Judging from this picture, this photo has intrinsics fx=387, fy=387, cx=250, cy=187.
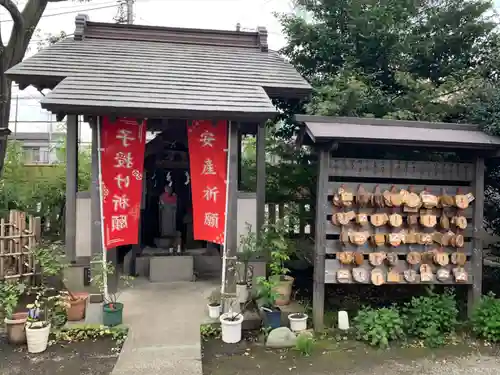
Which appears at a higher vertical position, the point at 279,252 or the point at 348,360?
the point at 279,252

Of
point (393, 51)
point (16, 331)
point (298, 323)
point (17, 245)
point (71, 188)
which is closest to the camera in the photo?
point (16, 331)

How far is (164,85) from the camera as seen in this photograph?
6.64 m

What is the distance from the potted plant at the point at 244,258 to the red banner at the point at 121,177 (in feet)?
6.19

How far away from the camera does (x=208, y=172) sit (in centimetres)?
660

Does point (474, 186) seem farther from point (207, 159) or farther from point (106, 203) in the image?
point (106, 203)

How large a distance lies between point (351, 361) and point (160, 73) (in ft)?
18.6

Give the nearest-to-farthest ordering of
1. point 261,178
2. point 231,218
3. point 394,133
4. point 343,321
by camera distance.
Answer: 1. point 394,133
2. point 343,321
3. point 231,218
4. point 261,178

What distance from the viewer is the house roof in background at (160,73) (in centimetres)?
598

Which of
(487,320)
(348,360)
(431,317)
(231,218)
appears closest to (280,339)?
(348,360)

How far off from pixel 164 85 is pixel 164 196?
2723 mm

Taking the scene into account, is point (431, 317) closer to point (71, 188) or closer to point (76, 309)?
point (76, 309)

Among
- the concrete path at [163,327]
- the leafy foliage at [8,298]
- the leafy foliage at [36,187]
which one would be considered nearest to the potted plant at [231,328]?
the concrete path at [163,327]

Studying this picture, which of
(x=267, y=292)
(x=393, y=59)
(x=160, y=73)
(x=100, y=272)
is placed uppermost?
(x=393, y=59)

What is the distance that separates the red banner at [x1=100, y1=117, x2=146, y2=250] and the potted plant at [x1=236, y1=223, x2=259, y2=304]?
6.19ft
